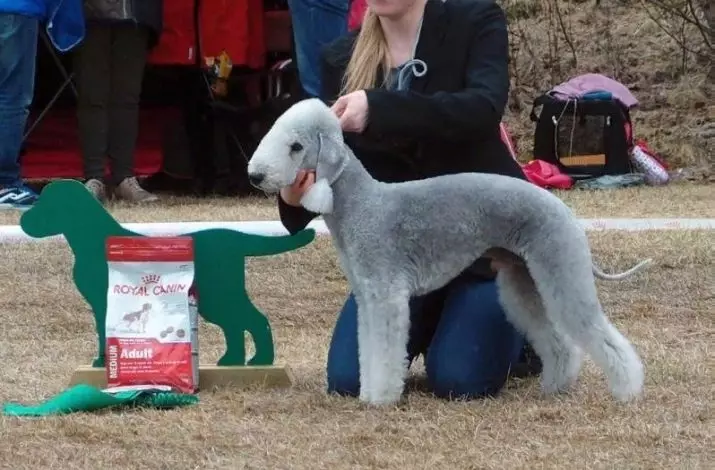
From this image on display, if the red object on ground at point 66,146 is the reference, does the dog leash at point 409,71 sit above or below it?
above

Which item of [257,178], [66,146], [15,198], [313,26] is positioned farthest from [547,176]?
[257,178]

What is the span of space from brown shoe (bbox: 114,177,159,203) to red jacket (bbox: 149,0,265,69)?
2.08 feet

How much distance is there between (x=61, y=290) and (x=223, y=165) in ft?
7.45

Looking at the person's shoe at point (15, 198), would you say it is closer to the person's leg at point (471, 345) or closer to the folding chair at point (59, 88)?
the folding chair at point (59, 88)

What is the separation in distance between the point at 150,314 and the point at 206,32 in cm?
351

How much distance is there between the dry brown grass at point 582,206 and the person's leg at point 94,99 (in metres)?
0.21

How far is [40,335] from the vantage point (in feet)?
11.6

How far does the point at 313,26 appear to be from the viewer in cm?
535

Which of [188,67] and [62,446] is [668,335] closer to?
[62,446]

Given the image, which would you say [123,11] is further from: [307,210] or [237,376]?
[307,210]

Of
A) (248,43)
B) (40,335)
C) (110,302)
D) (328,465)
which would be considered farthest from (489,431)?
(248,43)

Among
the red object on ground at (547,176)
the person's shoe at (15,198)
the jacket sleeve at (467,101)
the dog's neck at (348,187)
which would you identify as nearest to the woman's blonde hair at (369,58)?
the jacket sleeve at (467,101)

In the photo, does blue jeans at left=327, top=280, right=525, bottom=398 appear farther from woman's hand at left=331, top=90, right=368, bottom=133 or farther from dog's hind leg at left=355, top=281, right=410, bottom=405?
woman's hand at left=331, top=90, right=368, bottom=133

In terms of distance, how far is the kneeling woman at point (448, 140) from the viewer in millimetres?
2598
